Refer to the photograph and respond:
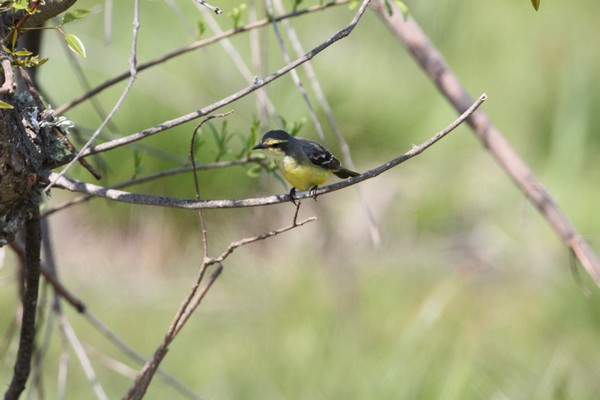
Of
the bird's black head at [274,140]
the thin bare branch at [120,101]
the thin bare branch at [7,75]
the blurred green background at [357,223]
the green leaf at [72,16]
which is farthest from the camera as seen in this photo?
the blurred green background at [357,223]

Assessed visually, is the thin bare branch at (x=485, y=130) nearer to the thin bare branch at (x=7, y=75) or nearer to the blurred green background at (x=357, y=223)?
the thin bare branch at (x=7, y=75)

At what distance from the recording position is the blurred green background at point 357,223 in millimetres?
4934

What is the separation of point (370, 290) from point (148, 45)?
10.4ft

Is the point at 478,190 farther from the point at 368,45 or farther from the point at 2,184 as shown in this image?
the point at 2,184

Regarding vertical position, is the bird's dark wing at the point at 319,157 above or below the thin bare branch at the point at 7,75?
above

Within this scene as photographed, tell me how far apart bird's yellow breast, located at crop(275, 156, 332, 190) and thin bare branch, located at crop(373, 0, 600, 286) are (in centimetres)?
55

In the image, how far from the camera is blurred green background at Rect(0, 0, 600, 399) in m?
4.93

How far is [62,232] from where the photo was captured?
23.7 feet

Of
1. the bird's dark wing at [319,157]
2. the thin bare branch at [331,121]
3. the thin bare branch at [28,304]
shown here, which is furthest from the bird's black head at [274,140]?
the thin bare branch at [28,304]

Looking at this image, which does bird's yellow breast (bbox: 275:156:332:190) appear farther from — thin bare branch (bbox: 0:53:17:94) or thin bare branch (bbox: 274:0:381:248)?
thin bare branch (bbox: 0:53:17:94)

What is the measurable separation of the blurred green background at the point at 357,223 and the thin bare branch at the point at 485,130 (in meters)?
1.82

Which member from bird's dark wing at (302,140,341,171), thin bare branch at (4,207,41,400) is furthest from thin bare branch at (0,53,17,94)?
bird's dark wing at (302,140,341,171)

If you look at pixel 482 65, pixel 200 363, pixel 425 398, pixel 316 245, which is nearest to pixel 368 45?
pixel 482 65

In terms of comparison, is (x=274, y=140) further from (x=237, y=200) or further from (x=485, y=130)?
(x=237, y=200)
